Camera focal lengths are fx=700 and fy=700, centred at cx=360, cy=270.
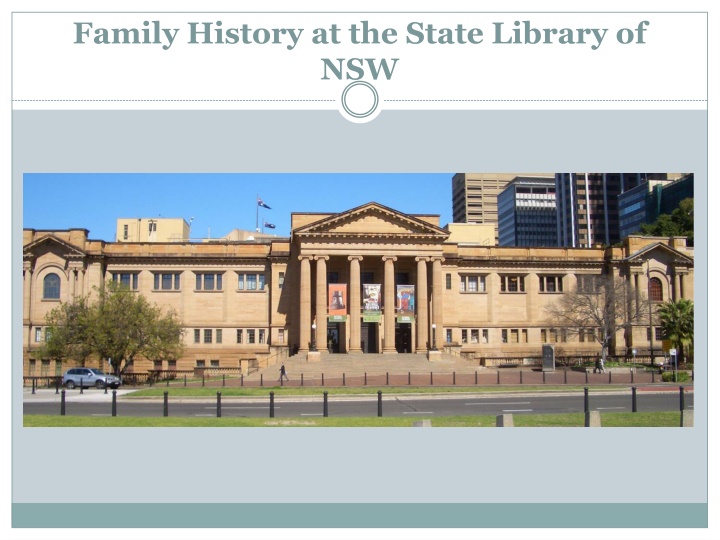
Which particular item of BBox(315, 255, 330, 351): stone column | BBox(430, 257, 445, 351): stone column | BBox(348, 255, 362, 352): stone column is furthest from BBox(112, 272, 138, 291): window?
BBox(430, 257, 445, 351): stone column

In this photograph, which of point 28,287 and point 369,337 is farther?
point 369,337

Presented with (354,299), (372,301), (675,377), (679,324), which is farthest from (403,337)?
(675,377)

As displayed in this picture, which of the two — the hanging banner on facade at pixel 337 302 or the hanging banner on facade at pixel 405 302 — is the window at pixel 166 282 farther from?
the hanging banner on facade at pixel 405 302

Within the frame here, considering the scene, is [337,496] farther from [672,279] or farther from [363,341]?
[672,279]

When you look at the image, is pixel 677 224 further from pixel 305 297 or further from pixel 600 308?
pixel 305 297

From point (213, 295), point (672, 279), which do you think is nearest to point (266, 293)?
point (213, 295)

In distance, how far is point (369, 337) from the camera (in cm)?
6656

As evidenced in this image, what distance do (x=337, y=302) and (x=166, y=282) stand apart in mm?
18505

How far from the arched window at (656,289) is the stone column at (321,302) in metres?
33.0

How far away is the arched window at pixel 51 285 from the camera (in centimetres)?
6238

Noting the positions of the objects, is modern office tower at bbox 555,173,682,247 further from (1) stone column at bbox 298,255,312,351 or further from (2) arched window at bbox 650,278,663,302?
(1) stone column at bbox 298,255,312,351

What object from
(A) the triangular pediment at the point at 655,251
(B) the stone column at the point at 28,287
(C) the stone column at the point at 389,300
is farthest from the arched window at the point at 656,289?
(B) the stone column at the point at 28,287

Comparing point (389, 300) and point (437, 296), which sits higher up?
point (437, 296)

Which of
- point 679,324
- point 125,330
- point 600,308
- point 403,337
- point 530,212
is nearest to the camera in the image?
point 125,330
